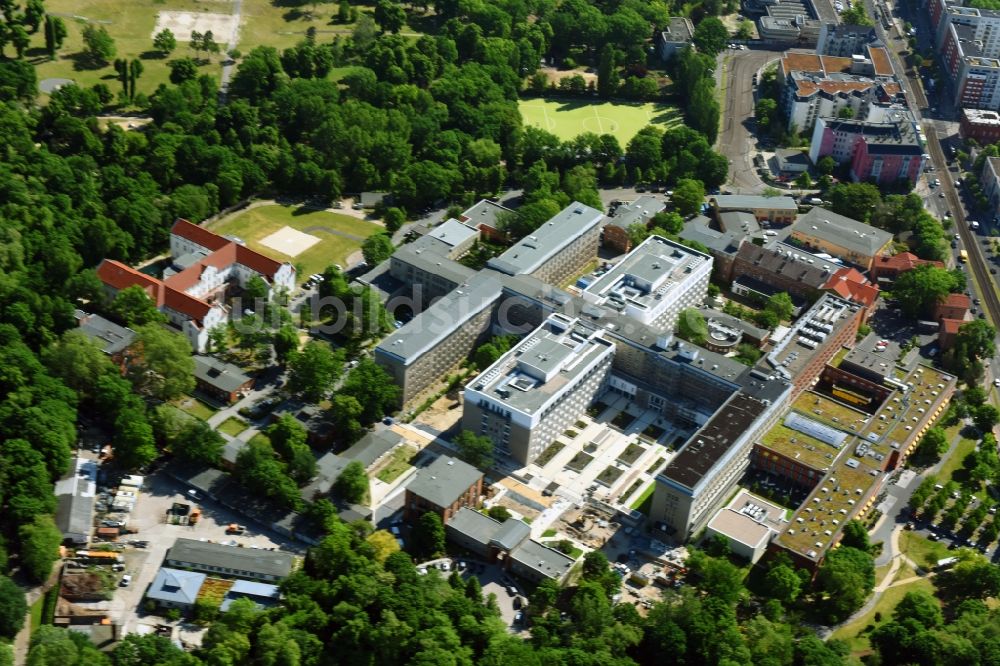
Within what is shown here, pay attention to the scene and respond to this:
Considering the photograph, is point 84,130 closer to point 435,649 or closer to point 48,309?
point 48,309

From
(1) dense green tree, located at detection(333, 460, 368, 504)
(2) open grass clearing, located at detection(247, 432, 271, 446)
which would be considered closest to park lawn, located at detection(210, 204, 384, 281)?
(2) open grass clearing, located at detection(247, 432, 271, 446)

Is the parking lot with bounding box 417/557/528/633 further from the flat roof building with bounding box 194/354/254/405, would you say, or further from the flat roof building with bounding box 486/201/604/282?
the flat roof building with bounding box 486/201/604/282

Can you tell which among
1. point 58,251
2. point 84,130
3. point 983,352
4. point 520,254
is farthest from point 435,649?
point 84,130

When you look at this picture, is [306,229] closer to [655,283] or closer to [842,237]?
[655,283]

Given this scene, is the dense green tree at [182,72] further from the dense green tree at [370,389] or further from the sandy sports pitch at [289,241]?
the dense green tree at [370,389]

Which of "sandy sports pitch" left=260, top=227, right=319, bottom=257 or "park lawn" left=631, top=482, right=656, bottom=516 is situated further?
"sandy sports pitch" left=260, top=227, right=319, bottom=257

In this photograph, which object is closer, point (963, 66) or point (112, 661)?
point (112, 661)
